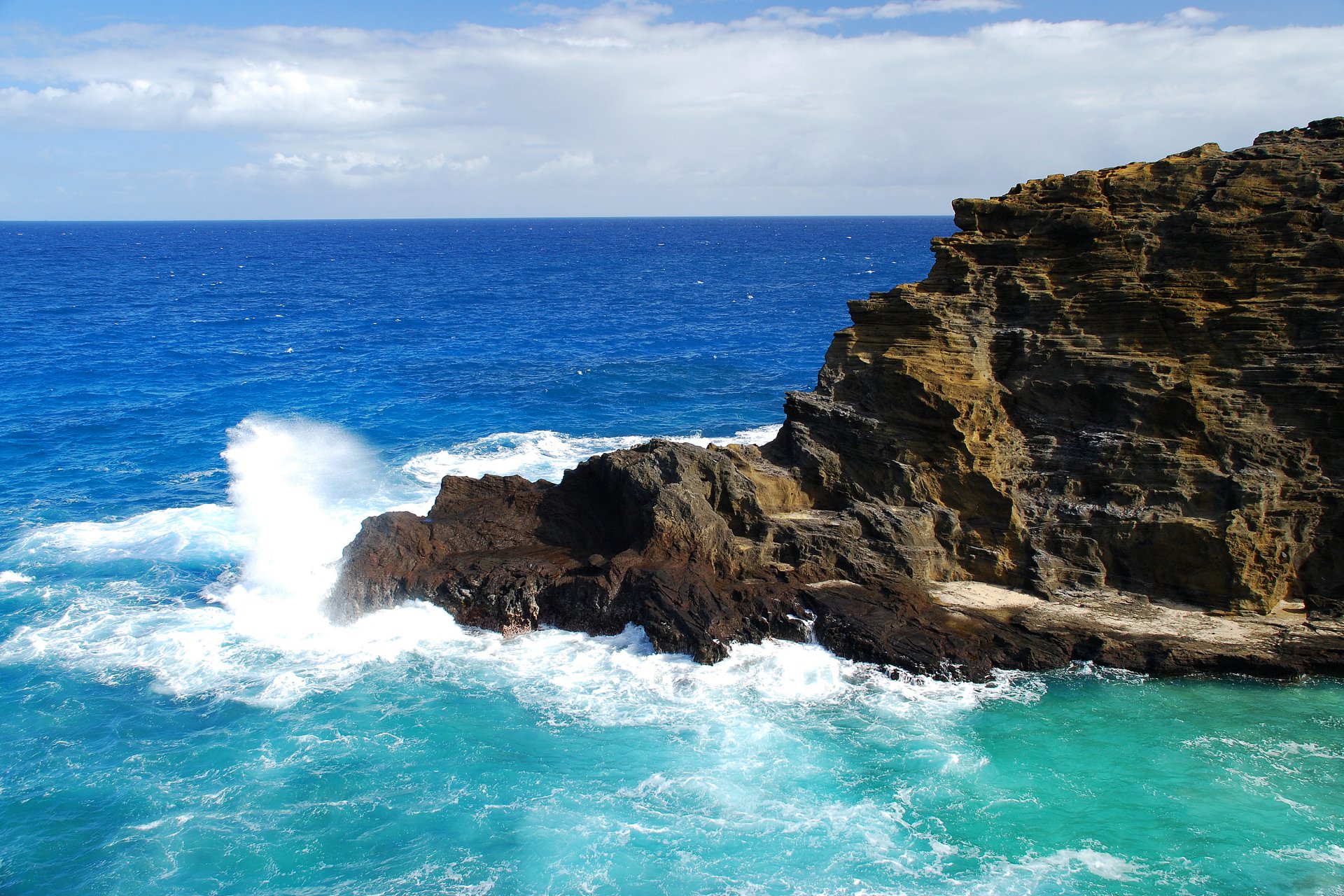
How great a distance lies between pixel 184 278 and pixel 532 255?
67767 mm

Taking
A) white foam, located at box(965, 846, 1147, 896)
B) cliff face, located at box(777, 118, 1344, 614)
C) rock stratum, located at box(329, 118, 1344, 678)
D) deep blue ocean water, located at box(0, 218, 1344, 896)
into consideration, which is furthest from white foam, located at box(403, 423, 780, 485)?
white foam, located at box(965, 846, 1147, 896)

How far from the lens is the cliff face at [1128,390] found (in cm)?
2398

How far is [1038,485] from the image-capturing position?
85.1 ft

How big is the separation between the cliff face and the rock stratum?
7cm

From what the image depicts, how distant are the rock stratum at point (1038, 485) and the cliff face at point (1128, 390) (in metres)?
0.07

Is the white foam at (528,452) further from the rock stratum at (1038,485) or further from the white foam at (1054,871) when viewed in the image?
the white foam at (1054,871)

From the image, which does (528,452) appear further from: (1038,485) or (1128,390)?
(1128,390)

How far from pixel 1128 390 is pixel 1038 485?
3.62 metres

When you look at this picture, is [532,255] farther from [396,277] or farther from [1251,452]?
[1251,452]

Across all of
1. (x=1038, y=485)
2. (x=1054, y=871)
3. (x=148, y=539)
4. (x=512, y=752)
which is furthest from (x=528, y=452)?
(x=1054, y=871)

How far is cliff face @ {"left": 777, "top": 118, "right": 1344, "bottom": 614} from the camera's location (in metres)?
24.0

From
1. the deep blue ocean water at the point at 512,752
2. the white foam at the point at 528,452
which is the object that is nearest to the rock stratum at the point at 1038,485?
the deep blue ocean water at the point at 512,752

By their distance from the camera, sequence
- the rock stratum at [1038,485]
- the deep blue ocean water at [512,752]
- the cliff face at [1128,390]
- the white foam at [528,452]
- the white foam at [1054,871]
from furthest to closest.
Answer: the white foam at [528,452]
the cliff face at [1128,390]
the rock stratum at [1038,485]
the deep blue ocean water at [512,752]
the white foam at [1054,871]

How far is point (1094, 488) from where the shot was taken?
997 inches
